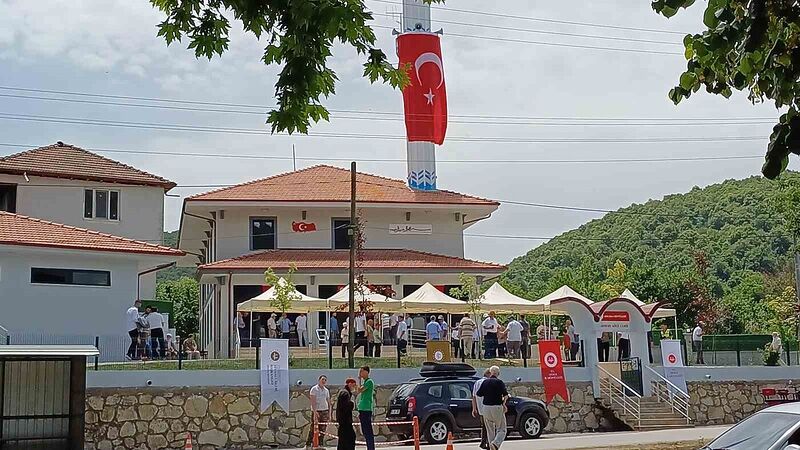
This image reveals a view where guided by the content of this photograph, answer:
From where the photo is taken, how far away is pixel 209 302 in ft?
158

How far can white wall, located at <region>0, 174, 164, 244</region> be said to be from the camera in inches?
1648

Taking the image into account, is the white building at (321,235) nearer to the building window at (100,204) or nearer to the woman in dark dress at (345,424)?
the building window at (100,204)

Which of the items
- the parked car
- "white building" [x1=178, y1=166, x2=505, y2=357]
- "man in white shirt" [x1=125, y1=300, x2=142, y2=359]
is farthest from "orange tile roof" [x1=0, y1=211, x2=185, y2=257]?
the parked car

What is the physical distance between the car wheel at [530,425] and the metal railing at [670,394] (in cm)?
622

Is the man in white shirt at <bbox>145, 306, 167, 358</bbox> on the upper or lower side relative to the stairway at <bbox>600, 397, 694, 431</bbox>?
upper

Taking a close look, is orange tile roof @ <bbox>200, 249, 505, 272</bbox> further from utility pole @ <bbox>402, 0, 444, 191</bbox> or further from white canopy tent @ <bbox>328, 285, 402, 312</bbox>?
white canopy tent @ <bbox>328, 285, 402, 312</bbox>

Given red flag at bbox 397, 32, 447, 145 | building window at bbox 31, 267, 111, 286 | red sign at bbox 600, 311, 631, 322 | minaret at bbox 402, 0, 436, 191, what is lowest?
red sign at bbox 600, 311, 631, 322

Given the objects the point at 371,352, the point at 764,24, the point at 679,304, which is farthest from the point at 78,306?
the point at 679,304

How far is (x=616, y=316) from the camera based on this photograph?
3156 centimetres

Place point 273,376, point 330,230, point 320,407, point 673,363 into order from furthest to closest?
point 330,230, point 673,363, point 273,376, point 320,407

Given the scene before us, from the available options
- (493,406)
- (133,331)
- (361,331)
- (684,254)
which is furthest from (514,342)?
(684,254)

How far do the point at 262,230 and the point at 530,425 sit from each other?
20.3 metres

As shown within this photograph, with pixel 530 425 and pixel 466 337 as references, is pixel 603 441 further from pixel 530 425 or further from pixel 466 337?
pixel 466 337

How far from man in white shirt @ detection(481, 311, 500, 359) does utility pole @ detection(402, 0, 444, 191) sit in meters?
14.2
